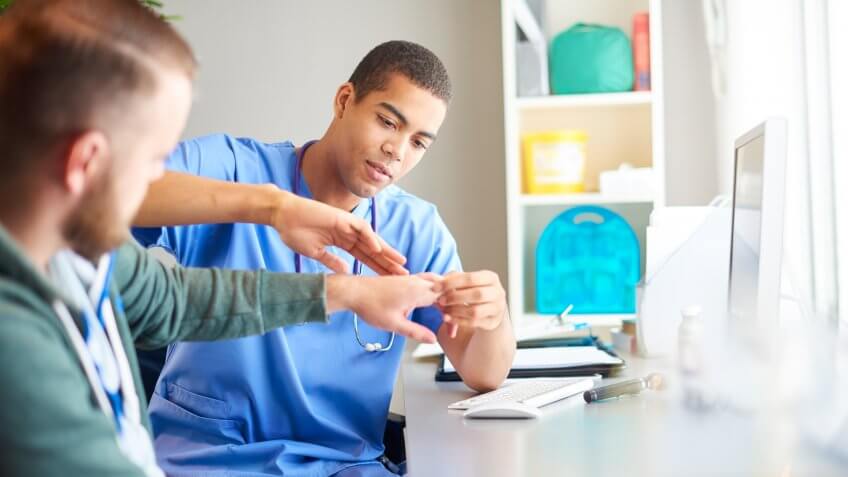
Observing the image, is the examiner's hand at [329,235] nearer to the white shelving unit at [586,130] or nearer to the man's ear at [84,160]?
the man's ear at [84,160]

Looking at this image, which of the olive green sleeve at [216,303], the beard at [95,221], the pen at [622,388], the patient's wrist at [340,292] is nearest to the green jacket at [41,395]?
the beard at [95,221]

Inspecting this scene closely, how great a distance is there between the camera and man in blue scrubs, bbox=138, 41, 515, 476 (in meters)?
1.46

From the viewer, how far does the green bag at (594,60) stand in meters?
2.85

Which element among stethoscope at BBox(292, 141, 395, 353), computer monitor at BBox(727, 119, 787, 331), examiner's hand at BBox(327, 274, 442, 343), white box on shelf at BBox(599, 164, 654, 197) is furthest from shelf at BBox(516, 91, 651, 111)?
examiner's hand at BBox(327, 274, 442, 343)

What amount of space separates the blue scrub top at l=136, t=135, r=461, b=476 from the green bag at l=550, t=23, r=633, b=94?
142cm

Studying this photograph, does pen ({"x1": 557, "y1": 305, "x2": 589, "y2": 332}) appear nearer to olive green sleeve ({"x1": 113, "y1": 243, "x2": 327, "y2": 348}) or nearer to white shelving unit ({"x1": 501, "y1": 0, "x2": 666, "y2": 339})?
white shelving unit ({"x1": 501, "y1": 0, "x2": 666, "y2": 339})

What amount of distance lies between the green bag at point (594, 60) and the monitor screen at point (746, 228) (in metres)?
1.19

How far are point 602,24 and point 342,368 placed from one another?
184cm

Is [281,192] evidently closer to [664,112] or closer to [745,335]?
Answer: [745,335]

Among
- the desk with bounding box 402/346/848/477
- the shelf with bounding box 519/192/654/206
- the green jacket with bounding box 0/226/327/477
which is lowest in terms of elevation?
the desk with bounding box 402/346/848/477

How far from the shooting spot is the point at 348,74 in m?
3.25

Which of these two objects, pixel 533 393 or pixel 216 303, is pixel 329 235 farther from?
pixel 533 393

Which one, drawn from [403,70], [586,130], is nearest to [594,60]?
[586,130]

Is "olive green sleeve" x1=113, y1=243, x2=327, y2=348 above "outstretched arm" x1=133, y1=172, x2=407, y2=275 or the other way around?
the other way around
